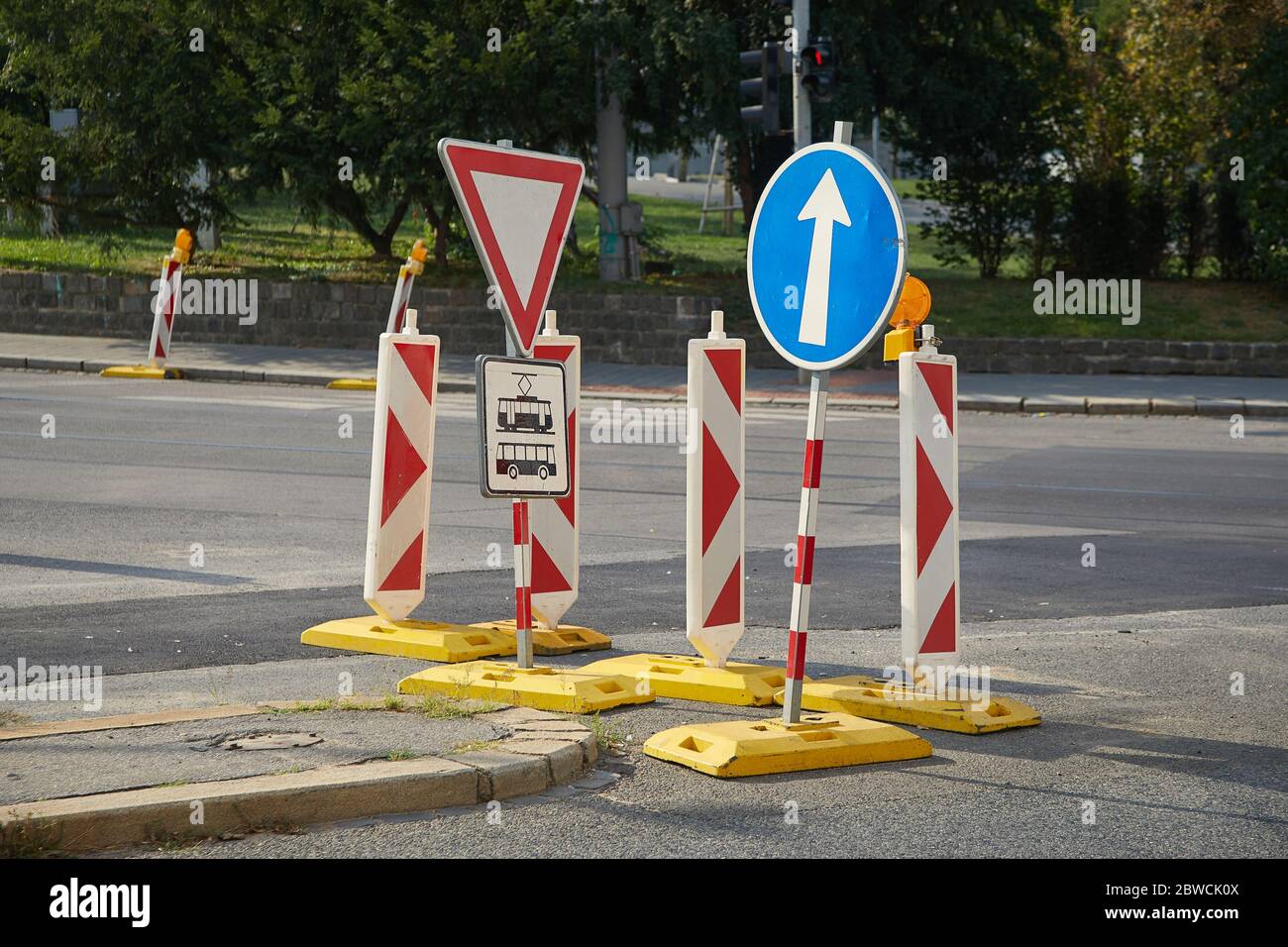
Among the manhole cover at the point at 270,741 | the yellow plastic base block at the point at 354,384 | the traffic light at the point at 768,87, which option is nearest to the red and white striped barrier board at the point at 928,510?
the manhole cover at the point at 270,741

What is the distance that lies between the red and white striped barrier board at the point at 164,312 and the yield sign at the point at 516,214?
14.9 m

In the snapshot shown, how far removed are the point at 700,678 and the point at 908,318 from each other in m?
1.63

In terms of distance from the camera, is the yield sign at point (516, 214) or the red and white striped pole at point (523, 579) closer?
the yield sign at point (516, 214)

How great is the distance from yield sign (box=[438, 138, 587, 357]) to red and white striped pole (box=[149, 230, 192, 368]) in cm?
1458

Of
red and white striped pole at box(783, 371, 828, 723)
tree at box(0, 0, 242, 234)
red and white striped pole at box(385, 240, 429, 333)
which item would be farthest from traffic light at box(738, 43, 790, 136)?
red and white striped pole at box(783, 371, 828, 723)

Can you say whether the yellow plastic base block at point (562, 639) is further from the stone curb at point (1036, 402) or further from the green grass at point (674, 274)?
the green grass at point (674, 274)

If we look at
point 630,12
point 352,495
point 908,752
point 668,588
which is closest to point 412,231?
point 630,12

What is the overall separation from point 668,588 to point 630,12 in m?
16.3

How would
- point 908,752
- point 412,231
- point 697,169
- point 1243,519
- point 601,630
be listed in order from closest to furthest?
point 908,752, point 601,630, point 1243,519, point 412,231, point 697,169

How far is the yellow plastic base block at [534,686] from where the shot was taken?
6293mm

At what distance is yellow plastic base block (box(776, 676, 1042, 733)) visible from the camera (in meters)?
6.14

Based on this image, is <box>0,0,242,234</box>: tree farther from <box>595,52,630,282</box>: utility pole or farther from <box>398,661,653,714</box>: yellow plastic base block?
<box>398,661,653,714</box>: yellow plastic base block
